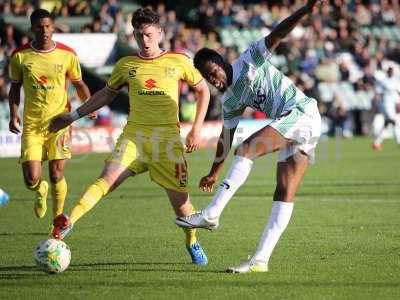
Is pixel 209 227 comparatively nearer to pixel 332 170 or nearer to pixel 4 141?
pixel 332 170

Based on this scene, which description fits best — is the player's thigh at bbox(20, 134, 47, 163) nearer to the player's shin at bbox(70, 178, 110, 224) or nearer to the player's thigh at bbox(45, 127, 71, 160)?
the player's thigh at bbox(45, 127, 71, 160)

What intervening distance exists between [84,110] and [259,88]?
1.80 metres

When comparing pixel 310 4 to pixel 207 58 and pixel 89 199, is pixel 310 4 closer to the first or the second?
pixel 207 58

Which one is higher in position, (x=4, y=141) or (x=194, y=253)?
(x=194, y=253)

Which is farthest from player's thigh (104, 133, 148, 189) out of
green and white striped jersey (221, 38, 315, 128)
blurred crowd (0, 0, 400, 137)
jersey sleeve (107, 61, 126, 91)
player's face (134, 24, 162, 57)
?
blurred crowd (0, 0, 400, 137)

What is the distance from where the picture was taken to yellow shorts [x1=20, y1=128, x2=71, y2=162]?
12.4 metres

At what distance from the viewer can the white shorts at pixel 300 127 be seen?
30.8 ft

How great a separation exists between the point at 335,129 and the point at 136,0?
31.4ft

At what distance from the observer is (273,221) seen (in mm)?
9484

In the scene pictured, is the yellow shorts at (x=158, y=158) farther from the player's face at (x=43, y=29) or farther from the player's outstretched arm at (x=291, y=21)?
the player's face at (x=43, y=29)

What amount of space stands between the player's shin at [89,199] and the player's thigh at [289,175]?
5.42 ft

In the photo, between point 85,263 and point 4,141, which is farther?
point 4,141

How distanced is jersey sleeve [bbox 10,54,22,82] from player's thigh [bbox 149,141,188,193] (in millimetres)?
3289

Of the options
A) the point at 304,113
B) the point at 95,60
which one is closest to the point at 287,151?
the point at 304,113
